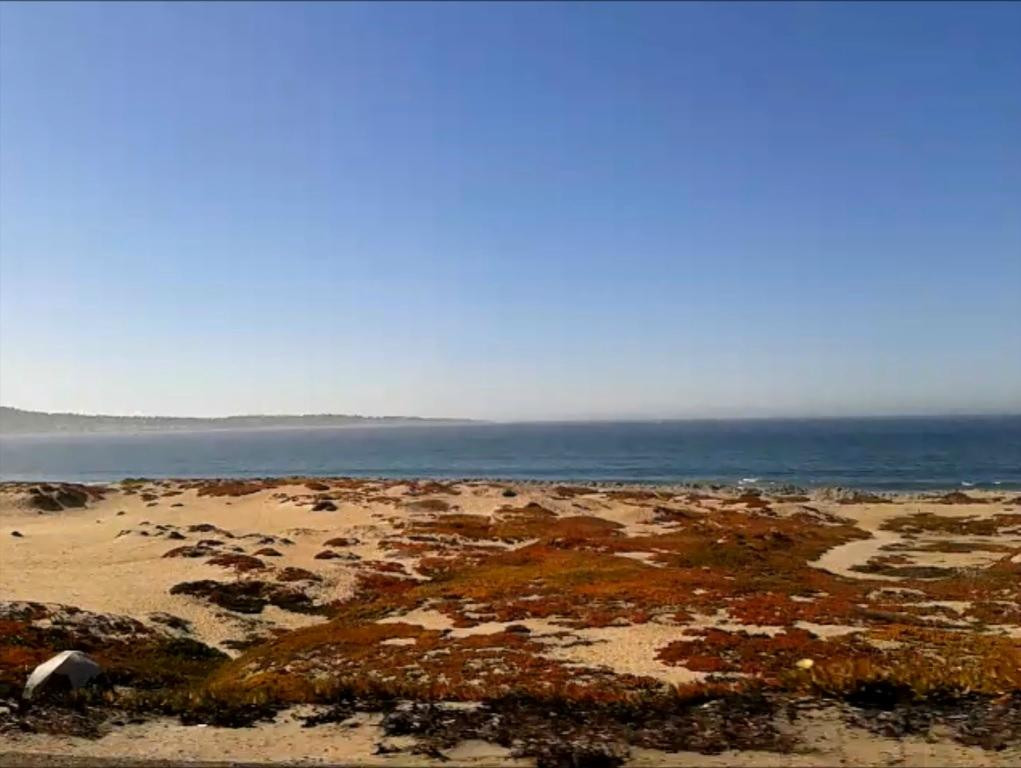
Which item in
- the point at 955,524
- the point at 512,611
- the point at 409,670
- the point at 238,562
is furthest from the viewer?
the point at 955,524

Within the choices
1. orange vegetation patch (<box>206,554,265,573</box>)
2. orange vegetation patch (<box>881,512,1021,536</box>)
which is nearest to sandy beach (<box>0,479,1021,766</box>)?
orange vegetation patch (<box>206,554,265,573</box>)

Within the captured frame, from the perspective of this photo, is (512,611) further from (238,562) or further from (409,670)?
(238,562)

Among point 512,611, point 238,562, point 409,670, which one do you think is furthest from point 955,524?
point 409,670

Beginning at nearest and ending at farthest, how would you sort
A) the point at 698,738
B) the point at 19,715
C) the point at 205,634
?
the point at 698,738 → the point at 19,715 → the point at 205,634

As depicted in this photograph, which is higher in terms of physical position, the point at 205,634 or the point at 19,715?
the point at 19,715

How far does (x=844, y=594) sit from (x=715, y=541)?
20.2m

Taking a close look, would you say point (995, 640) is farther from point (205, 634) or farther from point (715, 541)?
point (715, 541)

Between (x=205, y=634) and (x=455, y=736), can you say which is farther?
(x=205, y=634)

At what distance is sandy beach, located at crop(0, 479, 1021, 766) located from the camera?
14078mm

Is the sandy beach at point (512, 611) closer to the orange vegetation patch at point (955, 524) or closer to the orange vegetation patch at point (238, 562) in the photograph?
the orange vegetation patch at point (238, 562)

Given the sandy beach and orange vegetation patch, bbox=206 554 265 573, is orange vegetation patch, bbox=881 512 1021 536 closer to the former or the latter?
the sandy beach

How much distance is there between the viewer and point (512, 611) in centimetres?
3111

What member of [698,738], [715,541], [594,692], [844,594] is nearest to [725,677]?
[594,692]

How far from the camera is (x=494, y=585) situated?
38375 mm
